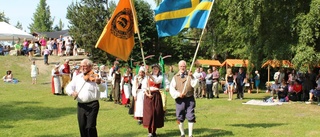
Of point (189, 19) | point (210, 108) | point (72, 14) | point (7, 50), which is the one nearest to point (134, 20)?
point (189, 19)

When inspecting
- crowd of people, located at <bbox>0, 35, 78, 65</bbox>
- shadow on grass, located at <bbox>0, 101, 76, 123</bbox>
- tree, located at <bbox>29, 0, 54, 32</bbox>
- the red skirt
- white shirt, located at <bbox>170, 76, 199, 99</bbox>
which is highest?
tree, located at <bbox>29, 0, 54, 32</bbox>

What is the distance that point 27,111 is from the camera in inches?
545

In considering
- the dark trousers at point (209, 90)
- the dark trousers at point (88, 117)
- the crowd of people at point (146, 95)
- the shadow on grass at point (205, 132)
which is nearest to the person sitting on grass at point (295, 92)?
the dark trousers at point (209, 90)

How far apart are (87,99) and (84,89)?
0.67 feet

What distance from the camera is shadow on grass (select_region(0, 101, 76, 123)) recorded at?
1257 centimetres

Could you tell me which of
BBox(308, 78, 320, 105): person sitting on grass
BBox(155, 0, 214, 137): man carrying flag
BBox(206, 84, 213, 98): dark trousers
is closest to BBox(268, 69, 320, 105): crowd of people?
BBox(308, 78, 320, 105): person sitting on grass

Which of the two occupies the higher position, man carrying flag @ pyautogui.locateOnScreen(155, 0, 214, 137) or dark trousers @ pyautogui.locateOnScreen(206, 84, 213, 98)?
man carrying flag @ pyautogui.locateOnScreen(155, 0, 214, 137)

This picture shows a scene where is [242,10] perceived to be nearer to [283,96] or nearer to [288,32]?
[288,32]

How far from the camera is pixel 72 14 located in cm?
3556

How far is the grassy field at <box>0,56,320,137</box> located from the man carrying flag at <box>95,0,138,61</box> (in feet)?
7.06

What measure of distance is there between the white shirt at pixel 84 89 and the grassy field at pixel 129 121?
→ 245 centimetres

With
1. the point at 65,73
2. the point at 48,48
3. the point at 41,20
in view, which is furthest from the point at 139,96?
the point at 41,20

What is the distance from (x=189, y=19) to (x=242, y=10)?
8188 mm

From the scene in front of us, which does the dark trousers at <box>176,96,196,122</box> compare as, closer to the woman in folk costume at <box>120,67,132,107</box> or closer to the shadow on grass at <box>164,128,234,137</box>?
the shadow on grass at <box>164,128,234,137</box>
